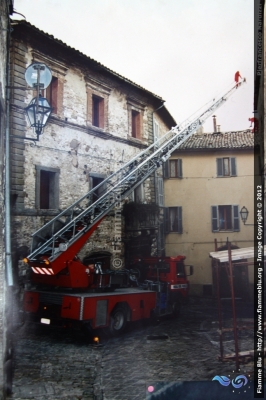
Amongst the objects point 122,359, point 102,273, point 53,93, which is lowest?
point 122,359

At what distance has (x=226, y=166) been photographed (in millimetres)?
6199

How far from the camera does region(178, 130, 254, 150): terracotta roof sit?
612 centimetres

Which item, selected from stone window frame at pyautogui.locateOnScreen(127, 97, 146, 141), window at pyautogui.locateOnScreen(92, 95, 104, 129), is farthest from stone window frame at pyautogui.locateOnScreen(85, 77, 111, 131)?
stone window frame at pyautogui.locateOnScreen(127, 97, 146, 141)

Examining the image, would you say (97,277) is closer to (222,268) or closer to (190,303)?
(190,303)

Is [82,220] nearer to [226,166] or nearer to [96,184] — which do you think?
[96,184]

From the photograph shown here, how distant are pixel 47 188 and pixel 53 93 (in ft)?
4.64

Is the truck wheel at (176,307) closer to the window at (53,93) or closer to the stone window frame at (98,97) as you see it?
the stone window frame at (98,97)

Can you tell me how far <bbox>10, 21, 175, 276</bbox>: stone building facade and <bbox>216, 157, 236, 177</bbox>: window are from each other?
1.00 metres

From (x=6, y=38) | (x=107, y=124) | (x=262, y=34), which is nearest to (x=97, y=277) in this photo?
(x=107, y=124)

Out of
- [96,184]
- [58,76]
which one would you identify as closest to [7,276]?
[96,184]

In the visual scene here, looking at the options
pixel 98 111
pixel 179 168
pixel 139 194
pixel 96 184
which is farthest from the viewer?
pixel 179 168

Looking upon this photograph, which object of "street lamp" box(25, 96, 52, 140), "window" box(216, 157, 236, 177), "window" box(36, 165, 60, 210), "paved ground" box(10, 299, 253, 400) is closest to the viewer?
"paved ground" box(10, 299, 253, 400)

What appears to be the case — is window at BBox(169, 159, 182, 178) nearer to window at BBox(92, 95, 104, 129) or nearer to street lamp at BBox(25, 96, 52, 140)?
window at BBox(92, 95, 104, 129)

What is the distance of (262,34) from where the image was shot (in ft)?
19.4
